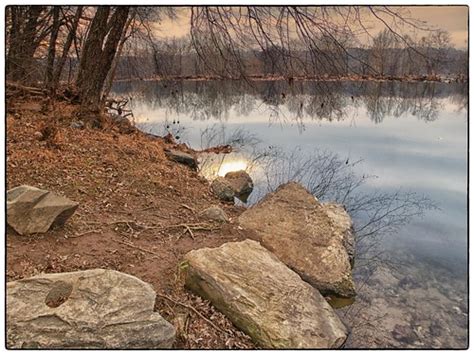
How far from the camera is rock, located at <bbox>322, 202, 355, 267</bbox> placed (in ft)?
15.8

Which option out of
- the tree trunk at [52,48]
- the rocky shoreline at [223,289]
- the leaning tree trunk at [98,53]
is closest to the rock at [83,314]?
the rocky shoreline at [223,289]

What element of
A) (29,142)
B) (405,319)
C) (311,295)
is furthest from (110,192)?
(405,319)

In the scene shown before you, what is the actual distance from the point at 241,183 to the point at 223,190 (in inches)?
21.4

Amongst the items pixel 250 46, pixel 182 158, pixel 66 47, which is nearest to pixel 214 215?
pixel 250 46

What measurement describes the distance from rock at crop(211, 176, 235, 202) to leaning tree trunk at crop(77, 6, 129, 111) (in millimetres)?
1898

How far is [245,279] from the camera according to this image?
337cm

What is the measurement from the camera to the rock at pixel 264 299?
121 inches

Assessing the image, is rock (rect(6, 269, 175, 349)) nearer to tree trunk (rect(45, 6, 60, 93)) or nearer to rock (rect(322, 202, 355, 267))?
rock (rect(322, 202, 355, 267))

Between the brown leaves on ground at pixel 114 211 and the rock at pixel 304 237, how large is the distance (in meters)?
Answer: 0.36

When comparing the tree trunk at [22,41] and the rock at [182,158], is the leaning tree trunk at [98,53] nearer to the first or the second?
the tree trunk at [22,41]

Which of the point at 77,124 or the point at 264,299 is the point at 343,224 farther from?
the point at 77,124

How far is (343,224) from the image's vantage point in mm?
5082

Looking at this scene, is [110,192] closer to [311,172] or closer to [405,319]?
[405,319]

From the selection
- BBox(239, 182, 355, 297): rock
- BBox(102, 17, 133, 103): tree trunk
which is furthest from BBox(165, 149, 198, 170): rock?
BBox(239, 182, 355, 297): rock
